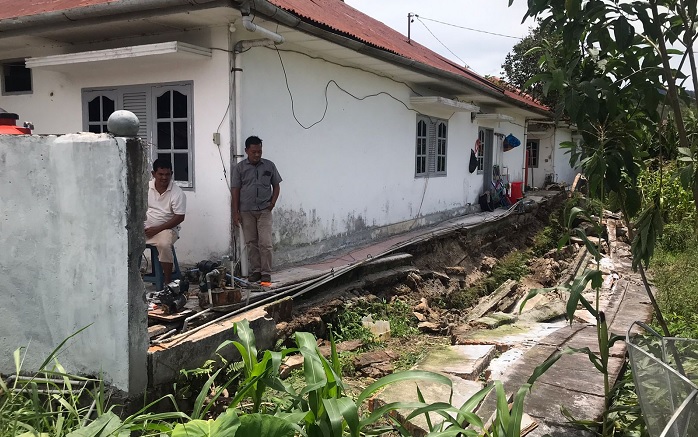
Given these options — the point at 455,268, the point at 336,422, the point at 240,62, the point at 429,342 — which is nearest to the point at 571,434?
the point at 336,422

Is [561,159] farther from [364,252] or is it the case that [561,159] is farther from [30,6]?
[30,6]

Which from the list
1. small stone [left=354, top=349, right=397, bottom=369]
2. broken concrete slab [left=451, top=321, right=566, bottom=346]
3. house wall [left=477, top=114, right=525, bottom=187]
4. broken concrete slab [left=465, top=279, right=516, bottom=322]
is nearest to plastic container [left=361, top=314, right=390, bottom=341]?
small stone [left=354, top=349, right=397, bottom=369]

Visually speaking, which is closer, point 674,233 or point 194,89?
point 194,89

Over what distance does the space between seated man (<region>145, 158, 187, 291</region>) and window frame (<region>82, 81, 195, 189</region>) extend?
70 cm

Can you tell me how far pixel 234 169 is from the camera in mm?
6277

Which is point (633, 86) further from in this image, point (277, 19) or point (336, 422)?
point (277, 19)

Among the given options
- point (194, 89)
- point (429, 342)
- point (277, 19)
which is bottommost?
point (429, 342)

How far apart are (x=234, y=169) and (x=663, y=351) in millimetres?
4869

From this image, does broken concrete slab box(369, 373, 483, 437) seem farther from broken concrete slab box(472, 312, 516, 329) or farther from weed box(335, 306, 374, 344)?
broken concrete slab box(472, 312, 516, 329)

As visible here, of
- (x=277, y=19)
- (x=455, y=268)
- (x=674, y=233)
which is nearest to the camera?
(x=277, y=19)

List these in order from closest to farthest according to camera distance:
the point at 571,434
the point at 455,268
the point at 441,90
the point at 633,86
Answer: the point at 633,86, the point at 571,434, the point at 455,268, the point at 441,90

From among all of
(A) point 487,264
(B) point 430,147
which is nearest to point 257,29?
(B) point 430,147

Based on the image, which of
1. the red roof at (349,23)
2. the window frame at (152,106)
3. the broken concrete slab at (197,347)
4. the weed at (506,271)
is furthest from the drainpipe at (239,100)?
the weed at (506,271)

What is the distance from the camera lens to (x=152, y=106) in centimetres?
669
